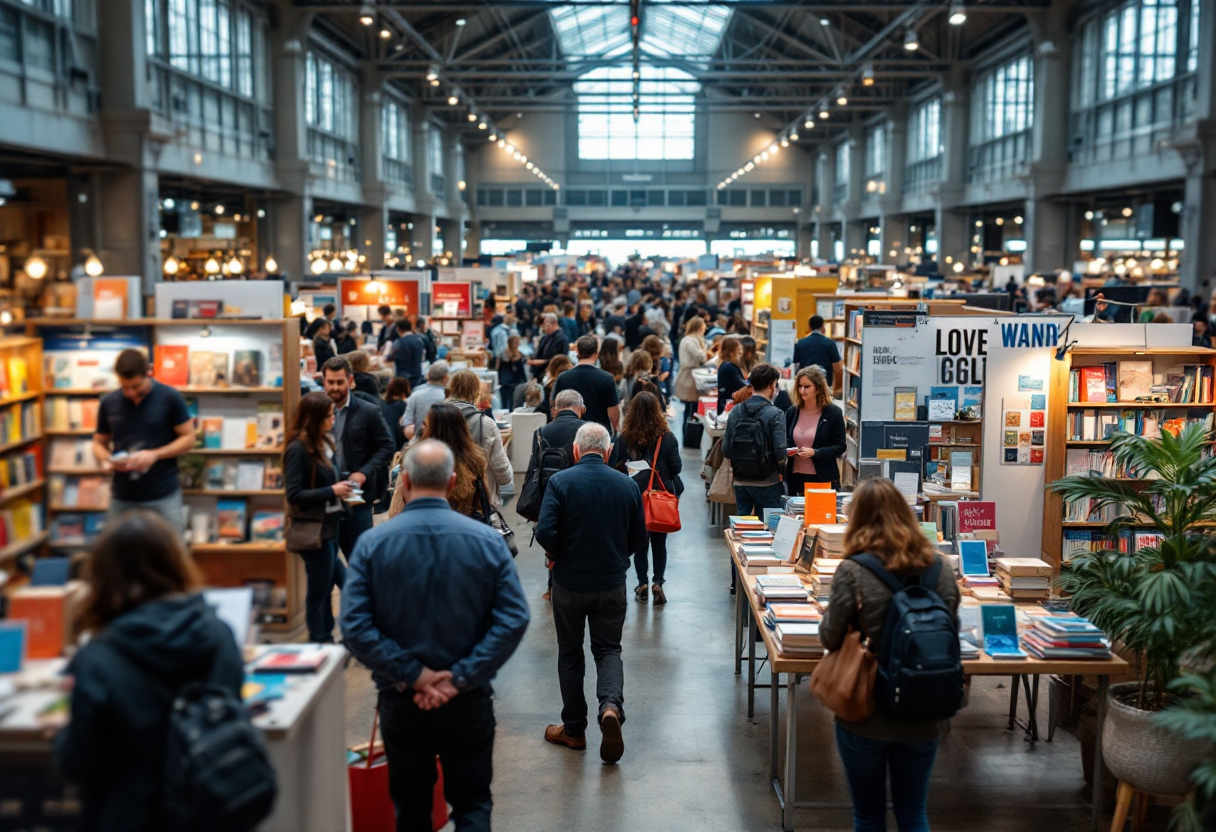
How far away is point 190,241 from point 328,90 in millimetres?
5557

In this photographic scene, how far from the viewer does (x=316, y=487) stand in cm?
656

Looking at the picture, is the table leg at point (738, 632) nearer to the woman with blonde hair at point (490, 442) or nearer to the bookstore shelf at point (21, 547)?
the woman with blonde hair at point (490, 442)

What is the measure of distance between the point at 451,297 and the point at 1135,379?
13.4 metres

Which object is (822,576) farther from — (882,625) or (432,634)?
(432,634)

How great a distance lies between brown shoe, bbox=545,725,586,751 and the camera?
5.79 m

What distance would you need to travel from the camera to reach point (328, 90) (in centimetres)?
2886

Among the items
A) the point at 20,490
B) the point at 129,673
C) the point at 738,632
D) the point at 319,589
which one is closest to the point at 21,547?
the point at 129,673

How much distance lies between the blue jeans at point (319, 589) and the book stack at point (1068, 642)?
3.76 metres

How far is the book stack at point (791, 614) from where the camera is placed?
16.8 feet

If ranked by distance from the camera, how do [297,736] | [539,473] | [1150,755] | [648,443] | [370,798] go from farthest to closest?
[648,443] < [539,473] < [1150,755] < [370,798] < [297,736]

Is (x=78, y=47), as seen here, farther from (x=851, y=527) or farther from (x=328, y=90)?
(x=851, y=527)

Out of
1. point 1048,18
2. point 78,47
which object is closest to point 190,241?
point 78,47

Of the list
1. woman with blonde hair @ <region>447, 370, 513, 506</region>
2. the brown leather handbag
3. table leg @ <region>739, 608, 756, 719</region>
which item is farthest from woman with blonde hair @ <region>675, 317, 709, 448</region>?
the brown leather handbag

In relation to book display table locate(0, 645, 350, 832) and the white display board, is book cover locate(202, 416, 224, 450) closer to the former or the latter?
book display table locate(0, 645, 350, 832)
